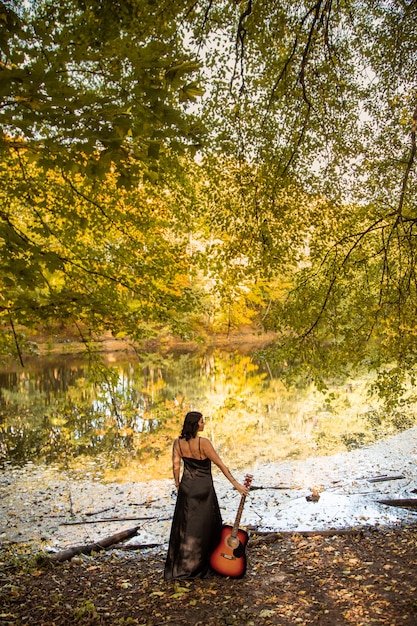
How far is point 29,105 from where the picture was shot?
335 cm

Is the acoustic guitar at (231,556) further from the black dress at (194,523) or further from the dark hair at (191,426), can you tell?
the dark hair at (191,426)

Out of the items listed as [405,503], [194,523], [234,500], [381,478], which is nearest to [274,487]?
[234,500]

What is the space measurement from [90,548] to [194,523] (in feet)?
7.10

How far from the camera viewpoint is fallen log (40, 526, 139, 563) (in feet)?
21.5

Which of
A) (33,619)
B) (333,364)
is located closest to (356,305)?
(333,364)

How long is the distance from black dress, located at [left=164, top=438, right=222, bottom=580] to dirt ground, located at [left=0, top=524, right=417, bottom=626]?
0.18 m

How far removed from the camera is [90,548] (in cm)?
701

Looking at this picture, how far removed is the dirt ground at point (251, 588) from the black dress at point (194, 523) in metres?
0.18

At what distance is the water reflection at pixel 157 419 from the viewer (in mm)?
11797

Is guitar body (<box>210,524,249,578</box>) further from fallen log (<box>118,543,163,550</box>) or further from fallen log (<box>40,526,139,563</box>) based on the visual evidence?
fallen log (<box>40,526,139,563</box>)

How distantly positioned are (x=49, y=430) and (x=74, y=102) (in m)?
13.0

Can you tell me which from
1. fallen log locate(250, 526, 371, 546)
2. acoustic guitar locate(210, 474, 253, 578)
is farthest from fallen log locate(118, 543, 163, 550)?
acoustic guitar locate(210, 474, 253, 578)

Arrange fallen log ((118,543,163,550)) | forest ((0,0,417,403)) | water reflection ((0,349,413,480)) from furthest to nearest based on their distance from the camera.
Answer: water reflection ((0,349,413,480)) → forest ((0,0,417,403)) → fallen log ((118,543,163,550))

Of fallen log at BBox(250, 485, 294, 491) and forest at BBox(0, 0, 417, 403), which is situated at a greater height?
forest at BBox(0, 0, 417, 403)
